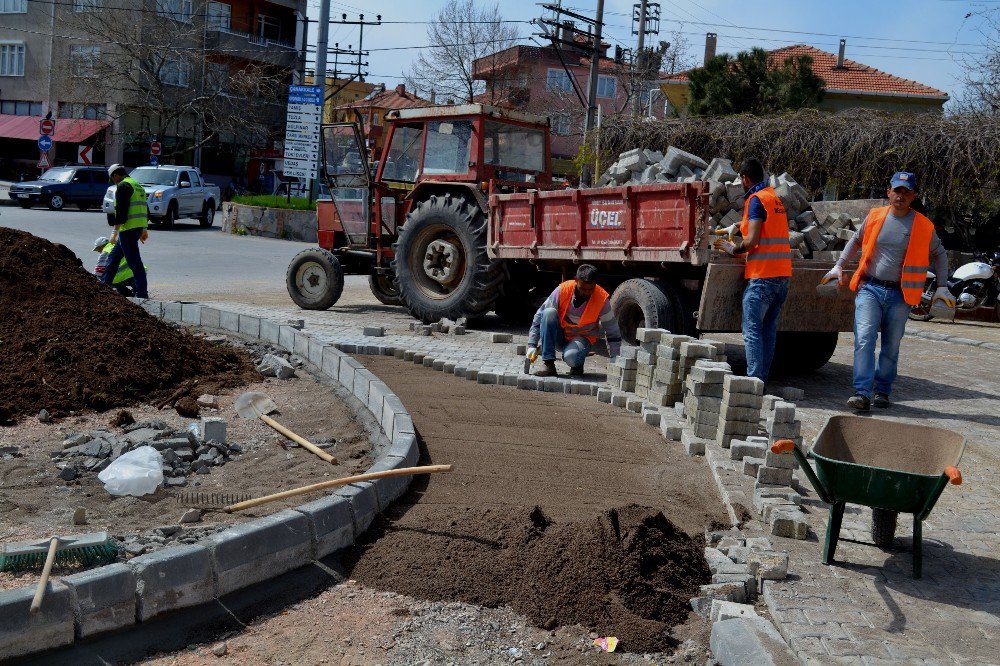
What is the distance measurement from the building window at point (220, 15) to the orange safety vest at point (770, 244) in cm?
4369

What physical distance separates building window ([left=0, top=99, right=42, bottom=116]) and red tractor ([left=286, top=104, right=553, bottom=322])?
38.7 metres

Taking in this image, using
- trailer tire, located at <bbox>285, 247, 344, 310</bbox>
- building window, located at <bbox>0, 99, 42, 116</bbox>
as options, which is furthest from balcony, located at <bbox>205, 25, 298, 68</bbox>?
trailer tire, located at <bbox>285, 247, 344, 310</bbox>

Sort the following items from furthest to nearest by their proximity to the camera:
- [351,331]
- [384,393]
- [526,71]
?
[526,71] → [351,331] → [384,393]

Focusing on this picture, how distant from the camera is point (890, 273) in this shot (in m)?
7.71

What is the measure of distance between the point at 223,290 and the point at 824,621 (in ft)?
40.6

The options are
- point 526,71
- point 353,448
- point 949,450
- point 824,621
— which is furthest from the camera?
point 526,71

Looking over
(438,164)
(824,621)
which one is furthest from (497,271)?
(824,621)

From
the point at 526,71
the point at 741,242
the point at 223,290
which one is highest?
the point at 526,71

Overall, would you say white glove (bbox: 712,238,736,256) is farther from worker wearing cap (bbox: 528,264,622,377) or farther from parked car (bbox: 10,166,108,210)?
parked car (bbox: 10,166,108,210)

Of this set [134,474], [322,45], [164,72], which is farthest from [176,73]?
[134,474]

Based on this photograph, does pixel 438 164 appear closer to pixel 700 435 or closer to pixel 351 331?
pixel 351 331

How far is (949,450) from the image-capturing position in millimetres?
4605

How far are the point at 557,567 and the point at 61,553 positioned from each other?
1.95 meters

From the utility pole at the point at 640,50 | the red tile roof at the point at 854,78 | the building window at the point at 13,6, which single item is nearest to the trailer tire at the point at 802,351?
the utility pole at the point at 640,50
